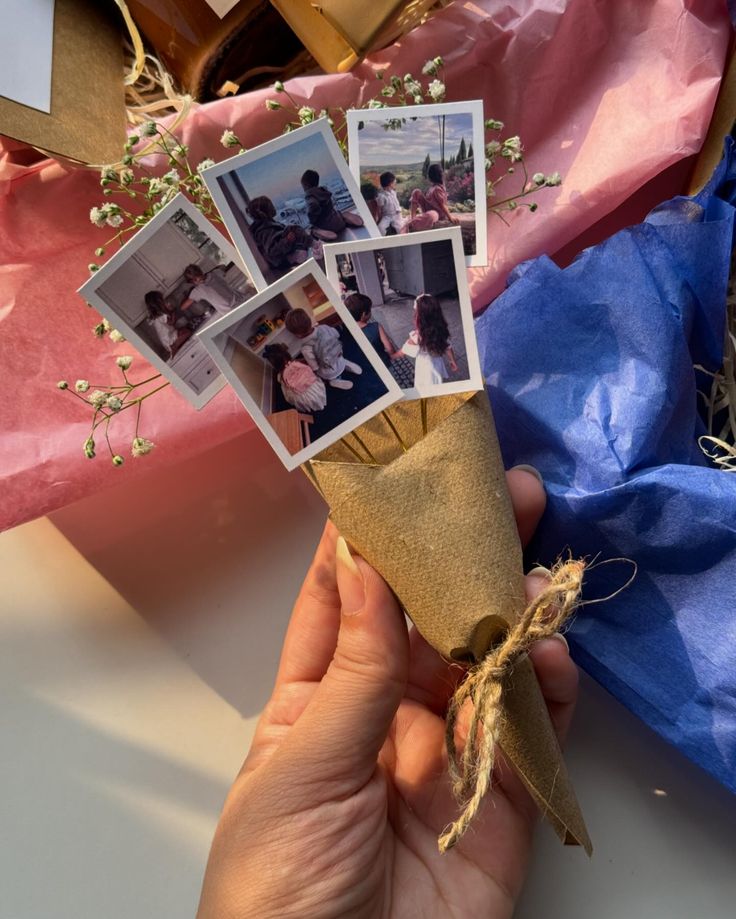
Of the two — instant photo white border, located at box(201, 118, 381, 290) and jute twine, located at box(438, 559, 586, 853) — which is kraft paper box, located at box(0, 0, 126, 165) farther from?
jute twine, located at box(438, 559, 586, 853)

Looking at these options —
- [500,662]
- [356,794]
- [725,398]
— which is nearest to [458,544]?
[500,662]

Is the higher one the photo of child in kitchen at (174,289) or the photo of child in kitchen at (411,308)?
the photo of child in kitchen at (174,289)

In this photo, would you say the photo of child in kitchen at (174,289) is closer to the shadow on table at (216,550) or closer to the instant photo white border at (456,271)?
the instant photo white border at (456,271)

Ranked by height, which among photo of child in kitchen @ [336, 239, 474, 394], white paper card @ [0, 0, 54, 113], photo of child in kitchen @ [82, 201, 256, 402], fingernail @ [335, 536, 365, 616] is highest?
white paper card @ [0, 0, 54, 113]

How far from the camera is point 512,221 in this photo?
0.67m

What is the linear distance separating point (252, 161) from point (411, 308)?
0.44 ft

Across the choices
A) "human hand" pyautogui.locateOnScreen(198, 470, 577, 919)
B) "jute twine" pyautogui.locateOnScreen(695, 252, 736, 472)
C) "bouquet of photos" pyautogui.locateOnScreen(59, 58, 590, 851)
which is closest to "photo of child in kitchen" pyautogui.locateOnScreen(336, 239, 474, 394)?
"bouquet of photos" pyautogui.locateOnScreen(59, 58, 590, 851)

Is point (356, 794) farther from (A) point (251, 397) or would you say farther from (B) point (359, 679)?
(A) point (251, 397)

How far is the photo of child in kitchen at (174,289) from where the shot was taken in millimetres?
439

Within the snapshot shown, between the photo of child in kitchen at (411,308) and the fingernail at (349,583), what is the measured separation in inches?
5.2

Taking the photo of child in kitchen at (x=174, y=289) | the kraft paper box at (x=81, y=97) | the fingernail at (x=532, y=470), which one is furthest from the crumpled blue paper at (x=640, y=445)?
the kraft paper box at (x=81, y=97)

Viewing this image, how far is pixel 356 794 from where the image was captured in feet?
1.78

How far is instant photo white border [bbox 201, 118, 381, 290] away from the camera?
45 cm

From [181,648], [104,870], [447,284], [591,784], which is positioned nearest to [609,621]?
[591,784]
